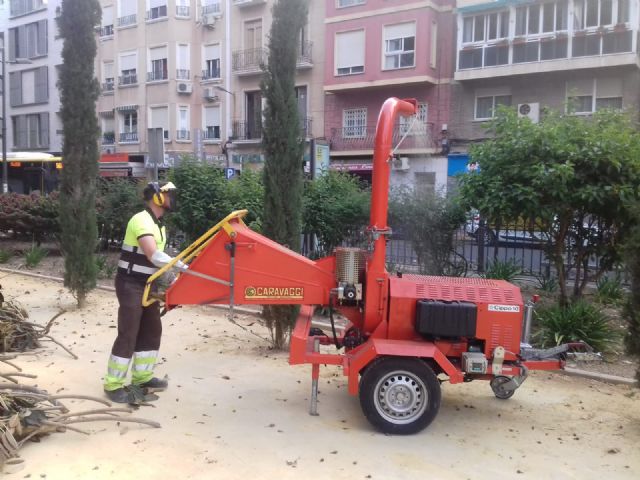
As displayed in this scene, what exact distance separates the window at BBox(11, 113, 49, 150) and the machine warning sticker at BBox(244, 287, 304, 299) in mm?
42530

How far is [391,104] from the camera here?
15.6 feet

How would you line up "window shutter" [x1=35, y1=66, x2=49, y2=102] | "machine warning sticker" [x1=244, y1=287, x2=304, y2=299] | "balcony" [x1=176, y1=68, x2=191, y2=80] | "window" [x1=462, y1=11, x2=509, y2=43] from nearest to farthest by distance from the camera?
"machine warning sticker" [x1=244, y1=287, x2=304, y2=299] → "window" [x1=462, y1=11, x2=509, y2=43] → "balcony" [x1=176, y1=68, x2=191, y2=80] → "window shutter" [x1=35, y1=66, x2=49, y2=102]

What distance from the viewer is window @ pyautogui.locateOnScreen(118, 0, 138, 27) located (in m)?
37.0

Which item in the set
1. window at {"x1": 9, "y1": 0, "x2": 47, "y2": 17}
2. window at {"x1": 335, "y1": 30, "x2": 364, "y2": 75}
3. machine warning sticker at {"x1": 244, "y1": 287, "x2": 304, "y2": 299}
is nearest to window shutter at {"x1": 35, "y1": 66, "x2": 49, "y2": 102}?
window at {"x1": 9, "y1": 0, "x2": 47, "y2": 17}

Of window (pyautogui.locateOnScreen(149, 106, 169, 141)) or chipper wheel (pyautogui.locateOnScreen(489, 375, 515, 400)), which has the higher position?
window (pyautogui.locateOnScreen(149, 106, 169, 141))

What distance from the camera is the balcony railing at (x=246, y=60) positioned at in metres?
32.7

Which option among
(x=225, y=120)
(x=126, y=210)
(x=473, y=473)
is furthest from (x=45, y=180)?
(x=473, y=473)

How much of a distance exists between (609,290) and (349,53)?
23266 millimetres

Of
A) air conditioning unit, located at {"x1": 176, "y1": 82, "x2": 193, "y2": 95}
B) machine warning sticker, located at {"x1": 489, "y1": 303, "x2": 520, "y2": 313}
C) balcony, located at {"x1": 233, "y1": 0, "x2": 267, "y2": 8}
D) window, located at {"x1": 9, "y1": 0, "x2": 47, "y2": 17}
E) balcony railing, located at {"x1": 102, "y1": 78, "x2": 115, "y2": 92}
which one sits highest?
window, located at {"x1": 9, "y1": 0, "x2": 47, "y2": 17}

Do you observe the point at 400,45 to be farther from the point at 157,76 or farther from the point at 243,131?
the point at 157,76

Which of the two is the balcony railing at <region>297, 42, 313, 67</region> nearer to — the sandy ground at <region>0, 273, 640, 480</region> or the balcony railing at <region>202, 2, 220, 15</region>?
the balcony railing at <region>202, 2, 220, 15</region>

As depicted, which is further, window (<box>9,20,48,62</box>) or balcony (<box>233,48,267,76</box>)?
window (<box>9,20,48,62</box>)

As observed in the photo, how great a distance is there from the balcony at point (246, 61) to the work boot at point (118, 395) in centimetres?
2919

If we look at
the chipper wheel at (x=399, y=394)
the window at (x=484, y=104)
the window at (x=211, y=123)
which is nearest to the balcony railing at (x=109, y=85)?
the window at (x=211, y=123)
